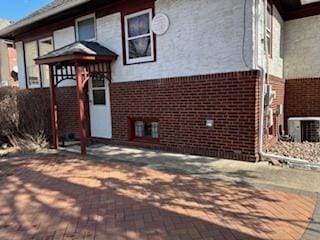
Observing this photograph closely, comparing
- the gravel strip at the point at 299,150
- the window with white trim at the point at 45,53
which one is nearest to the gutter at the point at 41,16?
the window with white trim at the point at 45,53

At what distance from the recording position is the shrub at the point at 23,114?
923 cm

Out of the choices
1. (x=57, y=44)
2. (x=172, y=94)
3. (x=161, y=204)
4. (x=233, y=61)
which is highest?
(x=57, y=44)

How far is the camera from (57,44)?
10.4m

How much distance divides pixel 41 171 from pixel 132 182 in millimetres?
2174

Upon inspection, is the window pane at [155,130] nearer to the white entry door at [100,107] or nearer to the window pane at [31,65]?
the white entry door at [100,107]

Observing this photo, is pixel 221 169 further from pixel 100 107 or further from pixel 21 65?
pixel 21 65

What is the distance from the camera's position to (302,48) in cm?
946

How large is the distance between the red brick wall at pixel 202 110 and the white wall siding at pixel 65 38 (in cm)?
259

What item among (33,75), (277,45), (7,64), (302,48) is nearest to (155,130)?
(277,45)

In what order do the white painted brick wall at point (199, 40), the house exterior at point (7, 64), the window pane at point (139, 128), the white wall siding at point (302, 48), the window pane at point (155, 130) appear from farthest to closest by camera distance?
the house exterior at point (7, 64), the white wall siding at point (302, 48), the window pane at point (139, 128), the window pane at point (155, 130), the white painted brick wall at point (199, 40)

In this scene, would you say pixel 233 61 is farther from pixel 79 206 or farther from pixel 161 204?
pixel 79 206

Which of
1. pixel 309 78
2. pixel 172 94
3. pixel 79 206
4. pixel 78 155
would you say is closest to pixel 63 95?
pixel 78 155

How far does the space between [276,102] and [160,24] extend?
4145 mm

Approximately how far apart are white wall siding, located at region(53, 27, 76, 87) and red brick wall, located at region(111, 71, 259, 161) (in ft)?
8.50
